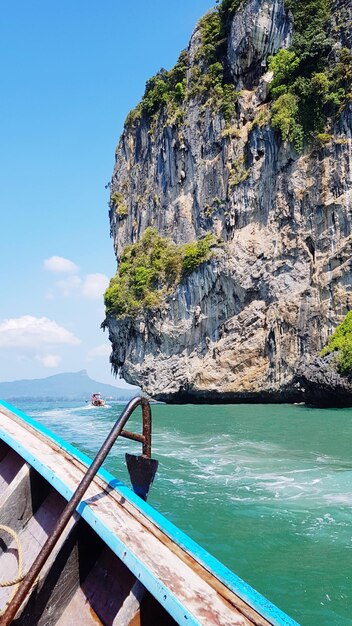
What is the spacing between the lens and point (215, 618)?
1648mm

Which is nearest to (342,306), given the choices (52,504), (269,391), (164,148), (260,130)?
(269,391)

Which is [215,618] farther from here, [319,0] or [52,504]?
[319,0]

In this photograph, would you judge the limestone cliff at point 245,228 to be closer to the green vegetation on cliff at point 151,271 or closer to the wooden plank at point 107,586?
the green vegetation on cliff at point 151,271

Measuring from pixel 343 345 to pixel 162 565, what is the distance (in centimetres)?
2381

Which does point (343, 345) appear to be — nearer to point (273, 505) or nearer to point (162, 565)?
point (273, 505)

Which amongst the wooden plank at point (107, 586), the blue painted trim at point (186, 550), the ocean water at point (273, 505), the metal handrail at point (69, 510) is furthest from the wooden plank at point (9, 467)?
the ocean water at point (273, 505)

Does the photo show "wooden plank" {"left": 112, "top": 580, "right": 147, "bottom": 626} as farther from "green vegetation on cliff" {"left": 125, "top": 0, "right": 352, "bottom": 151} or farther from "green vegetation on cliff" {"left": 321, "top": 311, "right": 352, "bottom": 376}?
"green vegetation on cliff" {"left": 125, "top": 0, "right": 352, "bottom": 151}

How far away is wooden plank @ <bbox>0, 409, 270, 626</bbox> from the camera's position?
1.68 meters

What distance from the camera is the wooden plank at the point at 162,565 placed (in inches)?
66.1

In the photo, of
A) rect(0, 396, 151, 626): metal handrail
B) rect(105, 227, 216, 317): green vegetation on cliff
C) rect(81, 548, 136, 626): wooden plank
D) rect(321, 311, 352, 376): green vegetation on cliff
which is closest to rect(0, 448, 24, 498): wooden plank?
rect(81, 548, 136, 626): wooden plank

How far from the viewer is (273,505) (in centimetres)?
672

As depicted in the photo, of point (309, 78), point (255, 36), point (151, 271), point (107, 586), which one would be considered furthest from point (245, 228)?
point (107, 586)

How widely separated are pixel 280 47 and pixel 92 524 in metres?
34.3

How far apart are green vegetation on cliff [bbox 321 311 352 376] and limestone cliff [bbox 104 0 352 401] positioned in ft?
2.91
